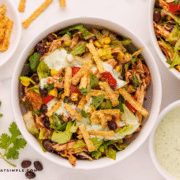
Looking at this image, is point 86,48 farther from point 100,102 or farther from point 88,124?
point 88,124

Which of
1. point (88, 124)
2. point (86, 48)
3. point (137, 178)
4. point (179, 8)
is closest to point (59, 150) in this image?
point (88, 124)

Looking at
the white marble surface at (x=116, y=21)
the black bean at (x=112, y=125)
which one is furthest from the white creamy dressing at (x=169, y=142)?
the black bean at (x=112, y=125)

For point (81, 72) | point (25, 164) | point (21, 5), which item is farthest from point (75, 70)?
point (25, 164)

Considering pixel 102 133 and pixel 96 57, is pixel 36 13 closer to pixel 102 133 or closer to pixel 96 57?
pixel 96 57

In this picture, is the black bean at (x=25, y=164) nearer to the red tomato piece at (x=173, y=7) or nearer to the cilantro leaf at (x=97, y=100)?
the cilantro leaf at (x=97, y=100)

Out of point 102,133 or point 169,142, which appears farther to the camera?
point 169,142

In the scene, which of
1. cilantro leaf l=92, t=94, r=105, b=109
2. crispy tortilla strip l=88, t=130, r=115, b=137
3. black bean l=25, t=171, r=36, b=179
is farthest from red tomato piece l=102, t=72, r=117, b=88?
black bean l=25, t=171, r=36, b=179
